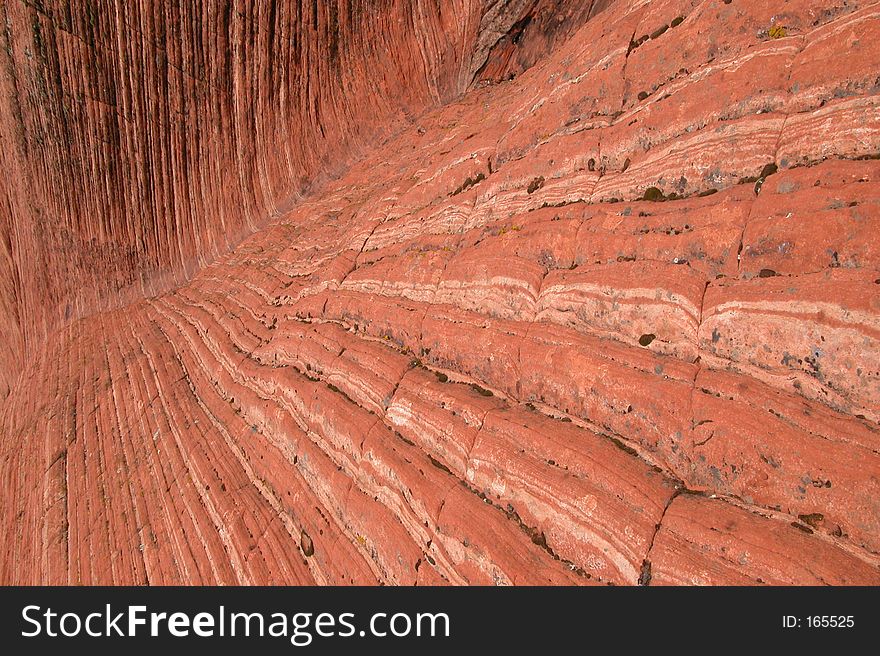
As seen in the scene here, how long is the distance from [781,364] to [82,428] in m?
12.2

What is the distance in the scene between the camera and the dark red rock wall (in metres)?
12.5

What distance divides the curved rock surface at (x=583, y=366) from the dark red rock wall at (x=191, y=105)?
5.29 metres

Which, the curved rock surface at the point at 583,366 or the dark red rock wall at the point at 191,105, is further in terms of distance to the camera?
the dark red rock wall at the point at 191,105

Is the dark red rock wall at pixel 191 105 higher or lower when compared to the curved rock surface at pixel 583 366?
higher

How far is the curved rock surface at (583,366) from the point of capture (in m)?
3.37

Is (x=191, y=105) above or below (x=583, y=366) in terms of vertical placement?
above

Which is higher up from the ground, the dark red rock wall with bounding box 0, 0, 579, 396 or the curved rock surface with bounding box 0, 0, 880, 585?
the dark red rock wall with bounding box 0, 0, 579, 396

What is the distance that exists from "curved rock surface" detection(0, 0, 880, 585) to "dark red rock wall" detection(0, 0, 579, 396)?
5.29 metres

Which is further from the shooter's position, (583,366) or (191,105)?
(191,105)

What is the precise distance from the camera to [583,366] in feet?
14.9

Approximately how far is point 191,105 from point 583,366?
45.0 feet
